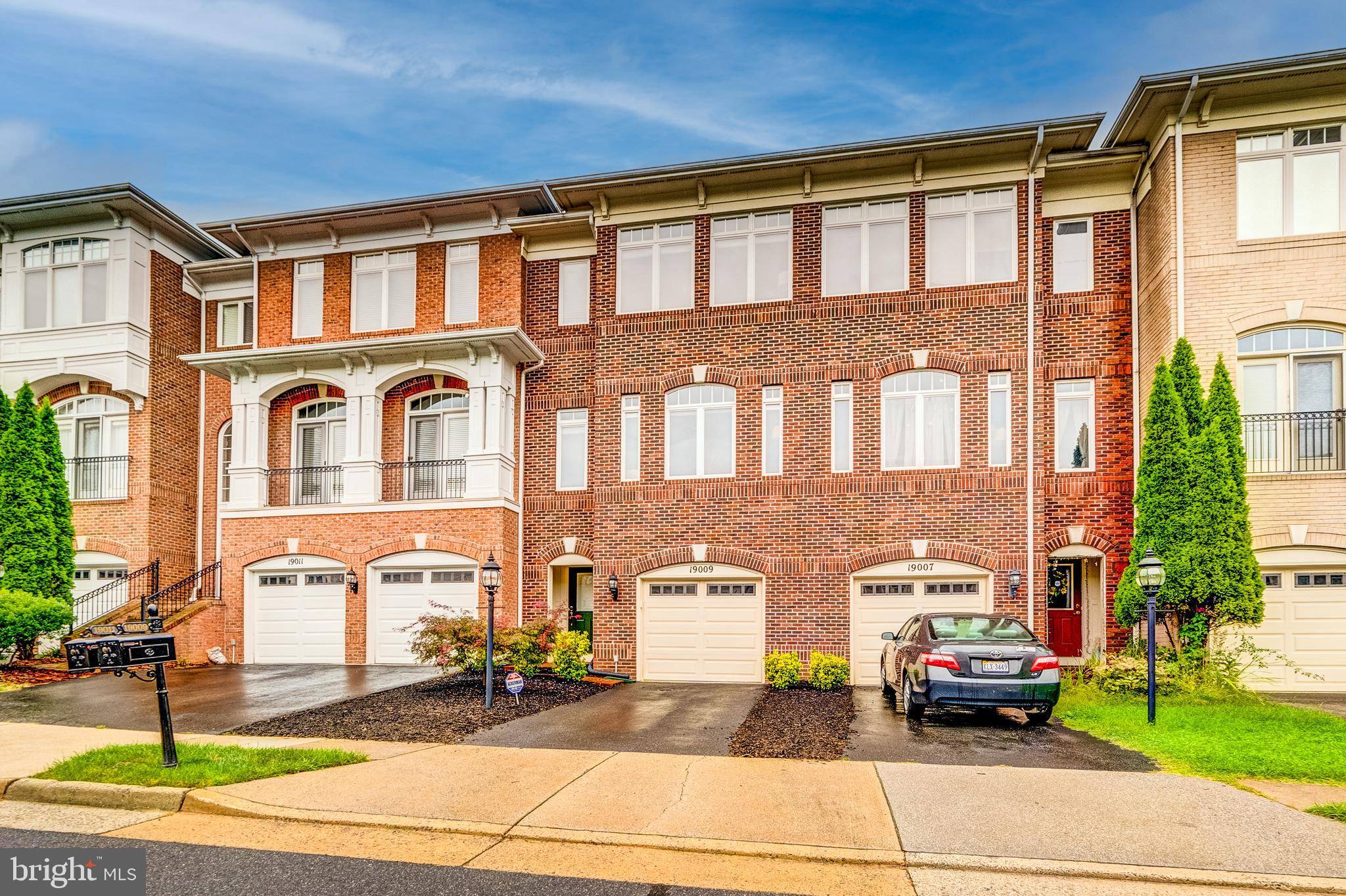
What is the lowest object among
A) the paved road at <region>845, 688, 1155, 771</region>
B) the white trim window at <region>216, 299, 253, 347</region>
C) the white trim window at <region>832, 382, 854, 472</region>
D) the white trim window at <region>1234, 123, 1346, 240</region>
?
the paved road at <region>845, 688, 1155, 771</region>

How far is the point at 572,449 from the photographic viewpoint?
18.4 metres

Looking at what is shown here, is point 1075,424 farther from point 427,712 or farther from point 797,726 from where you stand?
point 427,712

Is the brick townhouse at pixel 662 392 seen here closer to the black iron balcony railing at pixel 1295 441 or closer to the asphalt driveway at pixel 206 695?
the black iron balcony railing at pixel 1295 441

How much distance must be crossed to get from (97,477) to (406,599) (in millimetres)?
8213

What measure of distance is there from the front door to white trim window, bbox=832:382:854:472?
5.71 metres

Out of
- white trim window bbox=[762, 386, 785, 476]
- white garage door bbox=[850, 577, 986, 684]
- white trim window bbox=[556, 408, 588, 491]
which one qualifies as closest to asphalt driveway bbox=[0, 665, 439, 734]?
white trim window bbox=[556, 408, 588, 491]

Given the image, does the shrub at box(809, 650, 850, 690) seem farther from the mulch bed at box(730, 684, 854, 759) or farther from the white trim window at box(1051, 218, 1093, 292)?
the white trim window at box(1051, 218, 1093, 292)

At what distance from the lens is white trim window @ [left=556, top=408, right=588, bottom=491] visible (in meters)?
18.3

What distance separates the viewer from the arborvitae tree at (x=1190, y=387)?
45.2ft

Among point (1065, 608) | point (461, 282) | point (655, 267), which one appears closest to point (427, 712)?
point (655, 267)

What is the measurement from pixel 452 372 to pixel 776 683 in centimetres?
883

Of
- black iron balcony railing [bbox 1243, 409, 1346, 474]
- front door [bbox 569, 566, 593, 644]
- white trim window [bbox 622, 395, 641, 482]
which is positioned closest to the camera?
black iron balcony railing [bbox 1243, 409, 1346, 474]

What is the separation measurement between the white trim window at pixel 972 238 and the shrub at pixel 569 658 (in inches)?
357

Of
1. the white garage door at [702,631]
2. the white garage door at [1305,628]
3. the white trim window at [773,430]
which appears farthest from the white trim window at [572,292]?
the white garage door at [1305,628]
